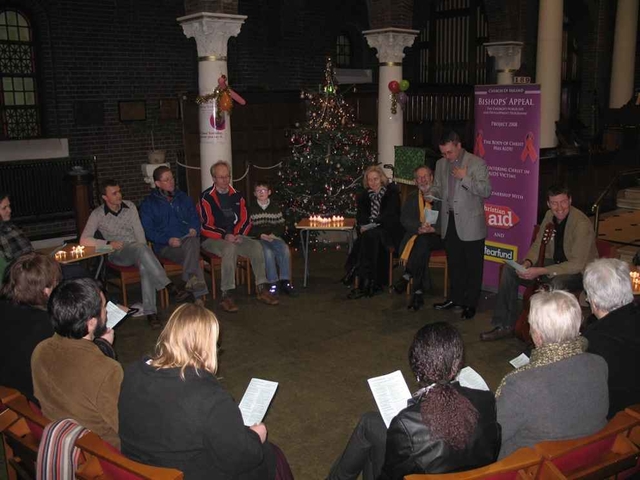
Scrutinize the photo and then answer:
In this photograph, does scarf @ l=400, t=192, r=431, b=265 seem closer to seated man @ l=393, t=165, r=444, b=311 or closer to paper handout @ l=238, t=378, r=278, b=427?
seated man @ l=393, t=165, r=444, b=311

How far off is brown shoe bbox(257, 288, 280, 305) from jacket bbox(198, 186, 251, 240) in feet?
2.14

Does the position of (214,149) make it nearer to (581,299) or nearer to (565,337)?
(581,299)

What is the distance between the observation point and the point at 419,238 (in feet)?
21.3

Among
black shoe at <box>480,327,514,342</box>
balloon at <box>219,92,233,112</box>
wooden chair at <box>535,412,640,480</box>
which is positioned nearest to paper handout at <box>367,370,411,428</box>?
wooden chair at <box>535,412,640,480</box>

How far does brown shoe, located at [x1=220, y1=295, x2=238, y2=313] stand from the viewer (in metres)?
6.41

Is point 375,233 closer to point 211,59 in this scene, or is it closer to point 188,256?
point 188,256

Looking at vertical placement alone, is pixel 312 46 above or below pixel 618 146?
above

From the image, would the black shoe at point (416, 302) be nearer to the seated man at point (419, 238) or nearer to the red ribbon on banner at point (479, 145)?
the seated man at point (419, 238)

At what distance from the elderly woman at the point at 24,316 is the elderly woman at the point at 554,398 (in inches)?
85.6

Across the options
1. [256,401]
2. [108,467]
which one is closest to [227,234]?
[256,401]

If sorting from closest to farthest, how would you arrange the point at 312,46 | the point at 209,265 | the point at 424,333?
the point at 424,333 < the point at 209,265 < the point at 312,46

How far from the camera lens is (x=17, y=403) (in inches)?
109

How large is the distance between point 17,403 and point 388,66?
854 cm

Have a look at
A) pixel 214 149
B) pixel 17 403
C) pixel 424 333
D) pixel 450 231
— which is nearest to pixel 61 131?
pixel 214 149
